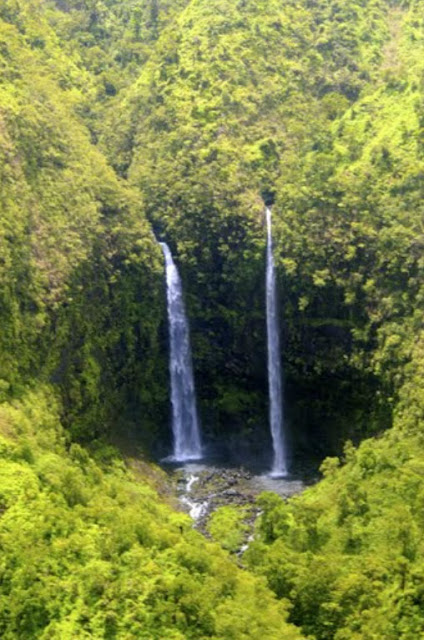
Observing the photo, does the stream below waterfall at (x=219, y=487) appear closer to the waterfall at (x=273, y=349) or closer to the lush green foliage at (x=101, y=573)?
the waterfall at (x=273, y=349)

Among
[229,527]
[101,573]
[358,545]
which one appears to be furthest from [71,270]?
[358,545]

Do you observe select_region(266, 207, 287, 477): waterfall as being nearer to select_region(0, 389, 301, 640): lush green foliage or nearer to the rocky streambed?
the rocky streambed

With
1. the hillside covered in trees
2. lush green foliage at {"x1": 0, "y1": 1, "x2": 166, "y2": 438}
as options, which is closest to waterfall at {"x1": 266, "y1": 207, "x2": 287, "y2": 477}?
the hillside covered in trees

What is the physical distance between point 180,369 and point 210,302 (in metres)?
3.66

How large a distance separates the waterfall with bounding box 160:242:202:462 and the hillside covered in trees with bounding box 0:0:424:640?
598 mm

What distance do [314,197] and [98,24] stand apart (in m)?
24.9

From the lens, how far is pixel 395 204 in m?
38.4

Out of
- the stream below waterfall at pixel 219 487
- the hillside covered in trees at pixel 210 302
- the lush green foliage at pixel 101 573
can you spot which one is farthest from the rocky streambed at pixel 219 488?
the lush green foliage at pixel 101 573

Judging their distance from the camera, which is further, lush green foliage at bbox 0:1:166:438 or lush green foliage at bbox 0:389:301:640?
lush green foliage at bbox 0:1:166:438

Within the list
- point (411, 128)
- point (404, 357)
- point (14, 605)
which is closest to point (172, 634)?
point (14, 605)

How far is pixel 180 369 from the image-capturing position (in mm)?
40375

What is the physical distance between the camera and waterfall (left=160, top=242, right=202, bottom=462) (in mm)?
39844

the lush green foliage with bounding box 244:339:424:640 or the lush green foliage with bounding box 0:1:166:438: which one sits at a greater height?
the lush green foliage with bounding box 0:1:166:438

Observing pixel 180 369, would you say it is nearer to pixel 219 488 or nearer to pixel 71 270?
pixel 219 488
